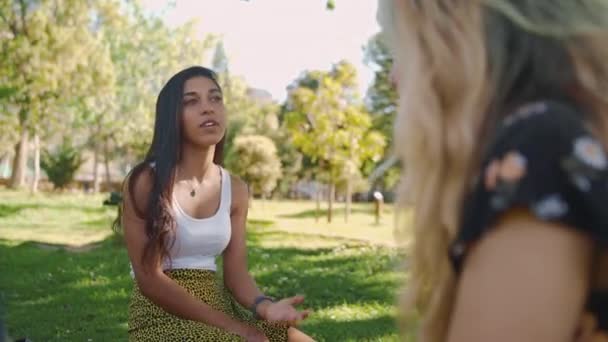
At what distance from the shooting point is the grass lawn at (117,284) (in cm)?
635

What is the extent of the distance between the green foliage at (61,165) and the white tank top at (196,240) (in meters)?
33.6

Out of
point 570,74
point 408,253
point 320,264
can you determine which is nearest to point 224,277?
point 408,253

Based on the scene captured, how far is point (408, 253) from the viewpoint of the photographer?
4.00ft

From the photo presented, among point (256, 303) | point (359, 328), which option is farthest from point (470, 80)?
point (359, 328)

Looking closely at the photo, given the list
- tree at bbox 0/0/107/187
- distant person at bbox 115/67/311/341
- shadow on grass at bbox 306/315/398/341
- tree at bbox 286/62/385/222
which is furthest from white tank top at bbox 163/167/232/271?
tree at bbox 0/0/107/187

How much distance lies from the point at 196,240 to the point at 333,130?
22.8m

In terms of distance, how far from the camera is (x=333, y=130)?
25797 mm

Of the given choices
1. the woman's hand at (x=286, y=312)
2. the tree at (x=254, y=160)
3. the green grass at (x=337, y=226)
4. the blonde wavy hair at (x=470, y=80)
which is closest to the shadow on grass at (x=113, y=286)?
the woman's hand at (x=286, y=312)

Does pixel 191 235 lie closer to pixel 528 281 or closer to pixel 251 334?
pixel 251 334

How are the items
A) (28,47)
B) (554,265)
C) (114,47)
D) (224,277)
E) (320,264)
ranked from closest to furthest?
1. (554,265)
2. (224,277)
3. (320,264)
4. (28,47)
5. (114,47)

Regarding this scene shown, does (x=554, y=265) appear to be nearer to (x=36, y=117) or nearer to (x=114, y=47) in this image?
(x=36, y=117)

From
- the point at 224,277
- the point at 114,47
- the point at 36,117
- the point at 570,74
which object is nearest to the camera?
the point at 570,74

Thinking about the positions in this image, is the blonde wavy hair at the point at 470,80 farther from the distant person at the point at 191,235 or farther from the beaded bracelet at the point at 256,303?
the beaded bracelet at the point at 256,303

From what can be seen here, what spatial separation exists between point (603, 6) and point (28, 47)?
2732 cm
